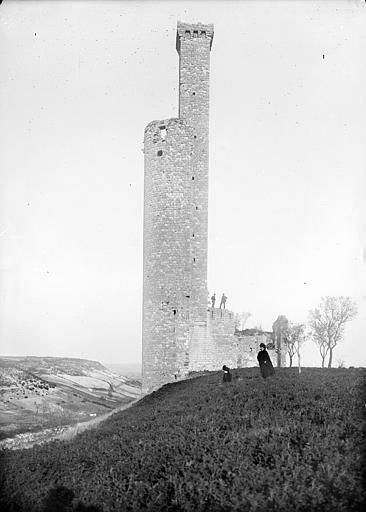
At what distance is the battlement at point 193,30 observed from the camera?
30.1 m

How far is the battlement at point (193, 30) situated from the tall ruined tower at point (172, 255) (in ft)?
16.7

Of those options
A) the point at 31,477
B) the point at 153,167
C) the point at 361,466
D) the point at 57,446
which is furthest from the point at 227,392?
the point at 153,167

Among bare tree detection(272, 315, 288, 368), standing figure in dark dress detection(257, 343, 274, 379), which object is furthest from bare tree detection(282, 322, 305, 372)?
standing figure in dark dress detection(257, 343, 274, 379)

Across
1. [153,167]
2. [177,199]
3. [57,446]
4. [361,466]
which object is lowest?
[57,446]

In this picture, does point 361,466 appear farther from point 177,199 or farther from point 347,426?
point 177,199

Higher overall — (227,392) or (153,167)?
(153,167)

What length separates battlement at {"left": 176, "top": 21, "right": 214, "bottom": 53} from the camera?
30141 millimetres

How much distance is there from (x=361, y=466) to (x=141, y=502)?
3.94 m

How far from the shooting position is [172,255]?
27.7 metres

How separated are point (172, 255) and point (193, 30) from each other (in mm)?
12887

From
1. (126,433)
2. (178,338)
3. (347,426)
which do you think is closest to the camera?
(347,426)

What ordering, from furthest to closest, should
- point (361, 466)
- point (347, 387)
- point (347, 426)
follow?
point (347, 387) → point (347, 426) → point (361, 466)

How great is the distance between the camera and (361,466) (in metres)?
9.20

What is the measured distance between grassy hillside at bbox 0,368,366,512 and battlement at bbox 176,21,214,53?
21.8 metres
